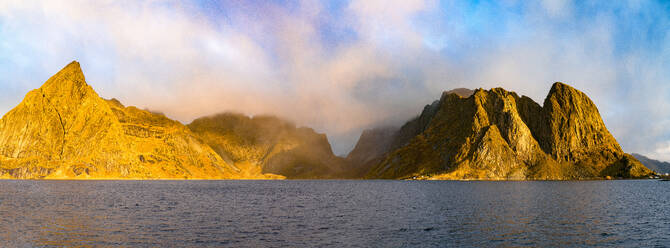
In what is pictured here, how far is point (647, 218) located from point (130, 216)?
81.4 metres

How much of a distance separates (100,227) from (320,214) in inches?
1308

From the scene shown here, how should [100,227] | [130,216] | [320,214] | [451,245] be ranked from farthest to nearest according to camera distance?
[320,214] → [130,216] → [100,227] → [451,245]

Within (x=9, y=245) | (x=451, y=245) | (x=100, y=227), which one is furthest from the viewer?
(x=100, y=227)

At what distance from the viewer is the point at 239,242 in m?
45.3

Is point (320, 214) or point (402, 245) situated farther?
point (320, 214)

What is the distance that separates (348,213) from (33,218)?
48184mm

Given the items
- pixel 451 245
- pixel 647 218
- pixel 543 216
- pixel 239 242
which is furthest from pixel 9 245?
pixel 647 218

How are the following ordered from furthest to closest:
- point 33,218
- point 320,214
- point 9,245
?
point 320,214 < point 33,218 < point 9,245

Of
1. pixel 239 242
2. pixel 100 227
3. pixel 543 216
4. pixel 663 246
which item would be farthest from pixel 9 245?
pixel 543 216

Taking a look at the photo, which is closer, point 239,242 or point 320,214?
point 239,242

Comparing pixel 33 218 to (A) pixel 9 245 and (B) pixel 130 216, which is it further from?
(A) pixel 9 245

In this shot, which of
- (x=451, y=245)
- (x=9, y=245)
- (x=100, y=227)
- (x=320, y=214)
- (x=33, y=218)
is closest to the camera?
(x=9, y=245)

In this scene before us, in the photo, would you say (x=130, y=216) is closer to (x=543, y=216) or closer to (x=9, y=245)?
(x=9, y=245)

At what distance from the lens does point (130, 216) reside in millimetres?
66250
